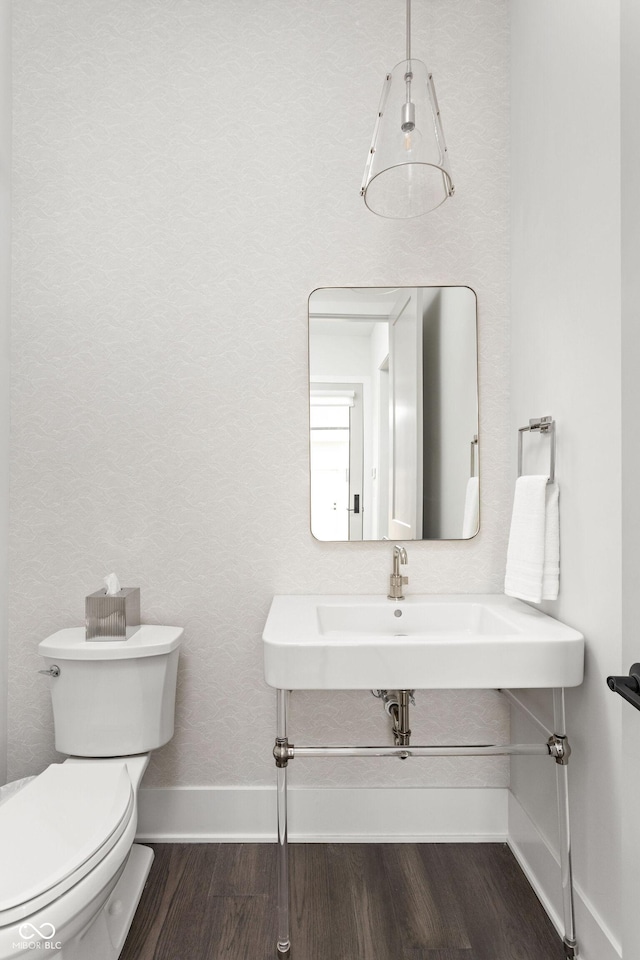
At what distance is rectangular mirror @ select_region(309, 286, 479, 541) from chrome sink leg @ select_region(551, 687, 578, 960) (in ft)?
2.09

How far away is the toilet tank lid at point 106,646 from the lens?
1613mm

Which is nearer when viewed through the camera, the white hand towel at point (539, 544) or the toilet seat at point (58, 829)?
the toilet seat at point (58, 829)

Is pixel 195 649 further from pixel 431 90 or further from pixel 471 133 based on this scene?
pixel 471 133

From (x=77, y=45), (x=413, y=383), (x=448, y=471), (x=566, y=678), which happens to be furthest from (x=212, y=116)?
(x=566, y=678)

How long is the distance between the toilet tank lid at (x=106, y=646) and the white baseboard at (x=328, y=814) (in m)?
0.53

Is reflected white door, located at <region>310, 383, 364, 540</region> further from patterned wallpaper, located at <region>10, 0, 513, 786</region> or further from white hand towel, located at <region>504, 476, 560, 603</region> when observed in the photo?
white hand towel, located at <region>504, 476, 560, 603</region>

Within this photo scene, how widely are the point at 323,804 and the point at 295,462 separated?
1.07 meters

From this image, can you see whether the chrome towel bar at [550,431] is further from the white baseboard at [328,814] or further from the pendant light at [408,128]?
the white baseboard at [328,814]

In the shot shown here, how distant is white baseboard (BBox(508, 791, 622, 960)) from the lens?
1274 mm

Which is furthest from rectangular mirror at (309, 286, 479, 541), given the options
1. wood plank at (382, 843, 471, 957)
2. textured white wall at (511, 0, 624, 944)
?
wood plank at (382, 843, 471, 957)

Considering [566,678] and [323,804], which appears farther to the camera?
[323,804]

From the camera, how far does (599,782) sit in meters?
1.31

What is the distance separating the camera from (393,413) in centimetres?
188

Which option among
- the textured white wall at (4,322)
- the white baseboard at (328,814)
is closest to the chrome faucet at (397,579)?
the white baseboard at (328,814)
